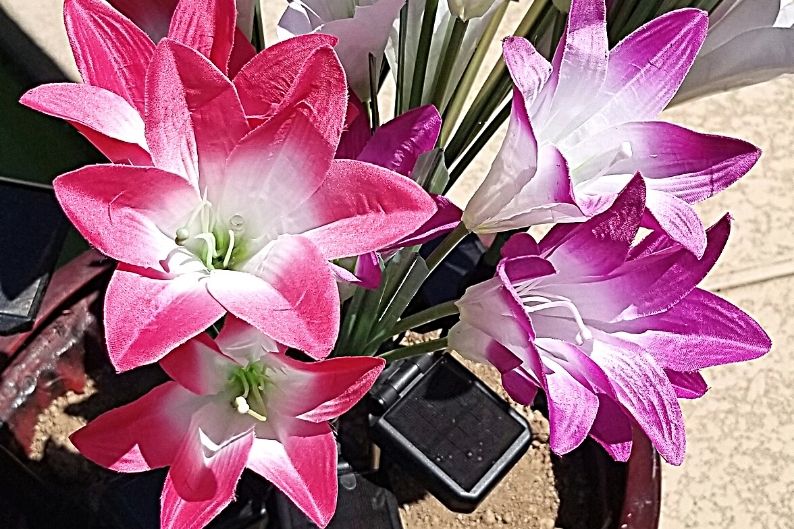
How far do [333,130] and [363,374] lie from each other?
0.27 feet

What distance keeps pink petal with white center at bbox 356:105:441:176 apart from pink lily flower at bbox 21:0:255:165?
0.06 meters

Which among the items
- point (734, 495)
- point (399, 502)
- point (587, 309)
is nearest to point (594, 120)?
point (587, 309)

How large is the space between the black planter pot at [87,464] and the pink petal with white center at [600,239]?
24 centimetres

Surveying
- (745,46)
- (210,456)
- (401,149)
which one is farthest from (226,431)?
(745,46)

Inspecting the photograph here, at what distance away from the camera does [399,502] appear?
0.58 meters

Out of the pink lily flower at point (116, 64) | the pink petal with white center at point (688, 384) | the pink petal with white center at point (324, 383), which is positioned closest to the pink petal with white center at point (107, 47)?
the pink lily flower at point (116, 64)

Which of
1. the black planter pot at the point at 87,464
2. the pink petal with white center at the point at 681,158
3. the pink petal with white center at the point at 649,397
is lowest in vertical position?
the black planter pot at the point at 87,464

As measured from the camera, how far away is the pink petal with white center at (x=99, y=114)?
0.89 feet

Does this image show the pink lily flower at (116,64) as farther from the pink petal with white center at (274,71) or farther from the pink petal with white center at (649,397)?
the pink petal with white center at (649,397)

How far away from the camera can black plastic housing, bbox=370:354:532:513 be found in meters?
0.46

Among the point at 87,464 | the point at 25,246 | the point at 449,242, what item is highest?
the point at 449,242

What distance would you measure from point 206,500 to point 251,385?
65 mm

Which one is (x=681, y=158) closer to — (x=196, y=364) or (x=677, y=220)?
(x=677, y=220)

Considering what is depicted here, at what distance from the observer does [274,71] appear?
0.29m
